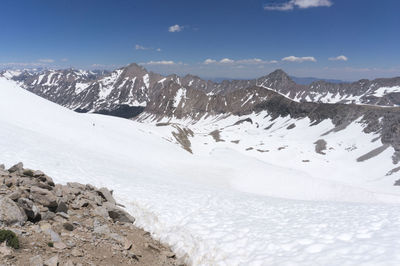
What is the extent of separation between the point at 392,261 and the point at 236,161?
2228 inches

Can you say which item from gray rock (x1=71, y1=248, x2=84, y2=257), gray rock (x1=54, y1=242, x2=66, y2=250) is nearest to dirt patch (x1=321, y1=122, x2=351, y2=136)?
gray rock (x1=71, y1=248, x2=84, y2=257)

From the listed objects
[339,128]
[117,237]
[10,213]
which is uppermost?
[10,213]

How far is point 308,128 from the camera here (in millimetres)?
192875

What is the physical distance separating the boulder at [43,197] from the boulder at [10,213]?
1552 mm

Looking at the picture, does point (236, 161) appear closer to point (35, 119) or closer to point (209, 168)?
point (209, 168)

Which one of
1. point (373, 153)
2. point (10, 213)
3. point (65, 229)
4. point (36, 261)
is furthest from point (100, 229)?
point (373, 153)

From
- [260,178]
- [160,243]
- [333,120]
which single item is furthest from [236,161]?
[333,120]

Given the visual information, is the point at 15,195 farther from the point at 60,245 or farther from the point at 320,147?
the point at 320,147

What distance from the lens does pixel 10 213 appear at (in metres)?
8.56

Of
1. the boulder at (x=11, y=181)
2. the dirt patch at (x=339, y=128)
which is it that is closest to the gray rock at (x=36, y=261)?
the boulder at (x=11, y=181)

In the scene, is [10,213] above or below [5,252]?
above

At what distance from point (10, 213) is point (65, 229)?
77.5 inches

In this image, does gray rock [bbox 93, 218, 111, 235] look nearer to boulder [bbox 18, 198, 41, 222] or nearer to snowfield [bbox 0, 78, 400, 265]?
boulder [bbox 18, 198, 41, 222]

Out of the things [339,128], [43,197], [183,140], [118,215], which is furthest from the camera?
[339,128]
